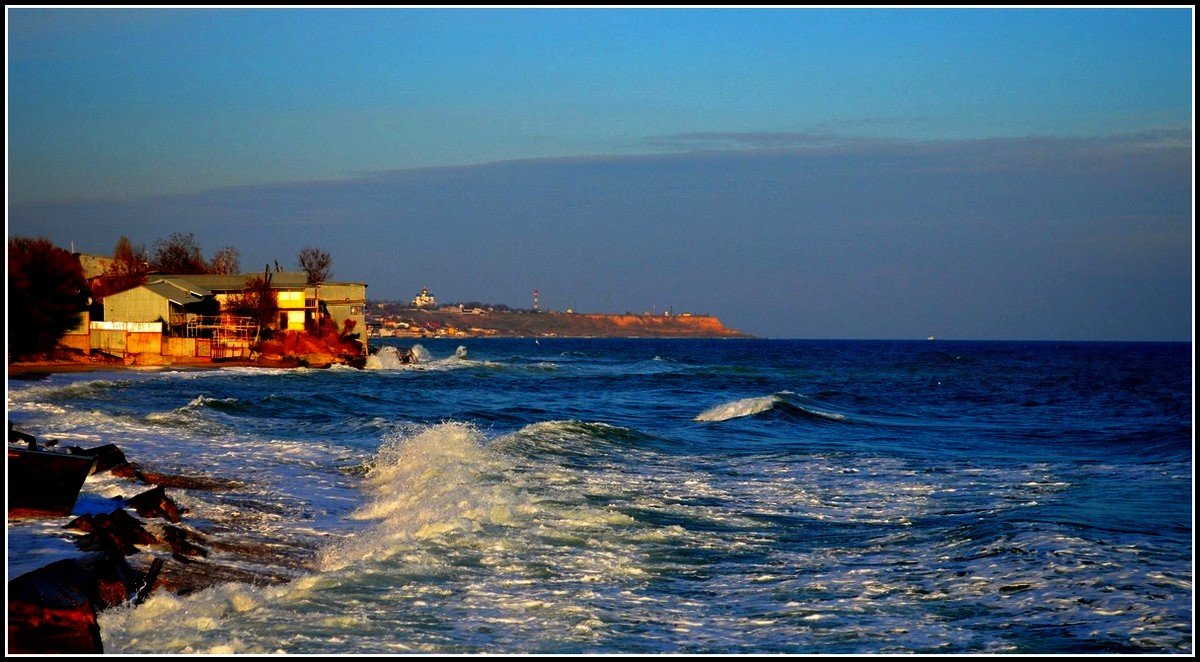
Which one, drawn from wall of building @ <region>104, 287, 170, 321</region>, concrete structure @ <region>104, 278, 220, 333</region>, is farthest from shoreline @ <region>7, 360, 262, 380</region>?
wall of building @ <region>104, 287, 170, 321</region>

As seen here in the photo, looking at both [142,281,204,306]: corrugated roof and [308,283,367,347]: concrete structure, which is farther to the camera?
[308,283,367,347]: concrete structure

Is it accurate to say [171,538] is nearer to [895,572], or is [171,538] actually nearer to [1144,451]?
[895,572]

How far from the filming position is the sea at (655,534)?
845 cm

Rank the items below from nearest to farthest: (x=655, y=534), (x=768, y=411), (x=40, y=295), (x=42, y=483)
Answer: (x=42, y=483), (x=655, y=534), (x=768, y=411), (x=40, y=295)

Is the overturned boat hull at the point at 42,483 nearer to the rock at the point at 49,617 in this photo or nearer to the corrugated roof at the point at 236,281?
the rock at the point at 49,617

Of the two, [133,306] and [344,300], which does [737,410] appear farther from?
[344,300]

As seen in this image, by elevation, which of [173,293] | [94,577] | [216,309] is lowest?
[94,577]

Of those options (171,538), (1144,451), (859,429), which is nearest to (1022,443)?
(1144,451)

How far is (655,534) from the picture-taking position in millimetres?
12648

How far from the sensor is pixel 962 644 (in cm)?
840

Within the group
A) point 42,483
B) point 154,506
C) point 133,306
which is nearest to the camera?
point 42,483

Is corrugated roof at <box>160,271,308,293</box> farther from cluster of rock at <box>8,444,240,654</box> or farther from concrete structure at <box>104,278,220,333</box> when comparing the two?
cluster of rock at <box>8,444,240,654</box>

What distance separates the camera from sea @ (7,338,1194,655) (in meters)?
8.45

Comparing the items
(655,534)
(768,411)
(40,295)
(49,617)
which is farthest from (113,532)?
(40,295)
